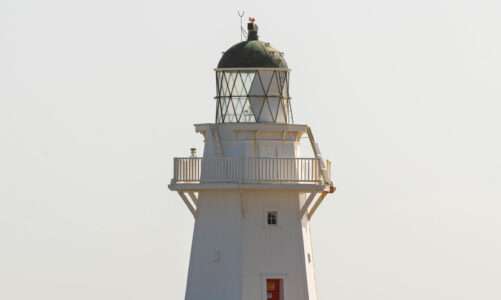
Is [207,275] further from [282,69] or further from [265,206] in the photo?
[282,69]

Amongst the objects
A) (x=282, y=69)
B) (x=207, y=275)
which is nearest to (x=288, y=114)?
(x=282, y=69)

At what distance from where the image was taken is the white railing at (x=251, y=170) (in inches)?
2130

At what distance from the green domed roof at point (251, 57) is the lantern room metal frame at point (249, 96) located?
5.2 inches

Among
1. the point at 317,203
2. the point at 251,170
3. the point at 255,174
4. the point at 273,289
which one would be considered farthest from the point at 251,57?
the point at 273,289

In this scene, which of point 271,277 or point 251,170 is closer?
point 251,170

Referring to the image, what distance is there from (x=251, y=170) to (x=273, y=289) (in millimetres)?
3104

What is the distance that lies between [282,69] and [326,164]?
2706 millimetres

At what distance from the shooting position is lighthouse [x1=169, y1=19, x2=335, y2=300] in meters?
54.1

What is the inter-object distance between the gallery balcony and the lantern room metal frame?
3.98 ft

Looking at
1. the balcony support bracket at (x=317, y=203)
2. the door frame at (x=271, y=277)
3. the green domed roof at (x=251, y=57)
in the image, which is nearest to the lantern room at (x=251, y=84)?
the green domed roof at (x=251, y=57)

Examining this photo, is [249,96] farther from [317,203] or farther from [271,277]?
[271,277]

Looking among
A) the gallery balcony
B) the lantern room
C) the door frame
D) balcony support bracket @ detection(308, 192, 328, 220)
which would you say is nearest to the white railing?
the gallery balcony

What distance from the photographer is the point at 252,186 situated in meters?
53.8

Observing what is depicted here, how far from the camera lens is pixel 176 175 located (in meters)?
54.5
